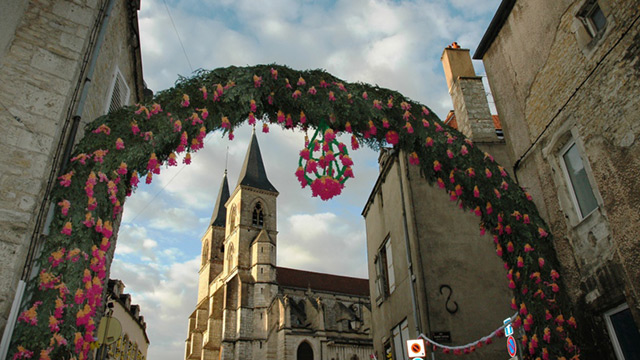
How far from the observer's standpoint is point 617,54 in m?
4.73

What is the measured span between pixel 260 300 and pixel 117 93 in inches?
1183

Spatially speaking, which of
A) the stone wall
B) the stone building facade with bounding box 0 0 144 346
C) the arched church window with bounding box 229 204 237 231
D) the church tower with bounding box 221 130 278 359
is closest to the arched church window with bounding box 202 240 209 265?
the church tower with bounding box 221 130 278 359

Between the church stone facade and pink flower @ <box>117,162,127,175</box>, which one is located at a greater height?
the church stone facade

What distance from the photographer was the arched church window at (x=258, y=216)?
4109cm

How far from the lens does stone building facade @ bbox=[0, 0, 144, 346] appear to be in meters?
4.25

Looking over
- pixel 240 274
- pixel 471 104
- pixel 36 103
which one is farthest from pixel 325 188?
pixel 240 274

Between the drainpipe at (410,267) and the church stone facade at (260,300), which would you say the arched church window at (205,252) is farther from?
the drainpipe at (410,267)

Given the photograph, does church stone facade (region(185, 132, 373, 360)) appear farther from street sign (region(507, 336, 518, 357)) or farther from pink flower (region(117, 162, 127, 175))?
pink flower (region(117, 162, 127, 175))

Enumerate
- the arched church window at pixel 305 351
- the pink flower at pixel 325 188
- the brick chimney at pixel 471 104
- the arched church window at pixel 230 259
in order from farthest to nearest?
the arched church window at pixel 230 259 → the arched church window at pixel 305 351 → the brick chimney at pixel 471 104 → the pink flower at pixel 325 188

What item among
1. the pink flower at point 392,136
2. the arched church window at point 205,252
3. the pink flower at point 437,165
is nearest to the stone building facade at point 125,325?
the pink flower at point 392,136

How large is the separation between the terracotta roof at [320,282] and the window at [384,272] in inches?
1210

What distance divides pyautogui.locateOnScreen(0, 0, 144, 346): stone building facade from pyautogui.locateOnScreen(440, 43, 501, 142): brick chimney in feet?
26.3

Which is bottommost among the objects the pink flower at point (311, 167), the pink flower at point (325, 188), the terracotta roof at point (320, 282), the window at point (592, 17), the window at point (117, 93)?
the pink flower at point (325, 188)

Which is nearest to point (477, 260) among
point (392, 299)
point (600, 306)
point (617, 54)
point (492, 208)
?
point (392, 299)
